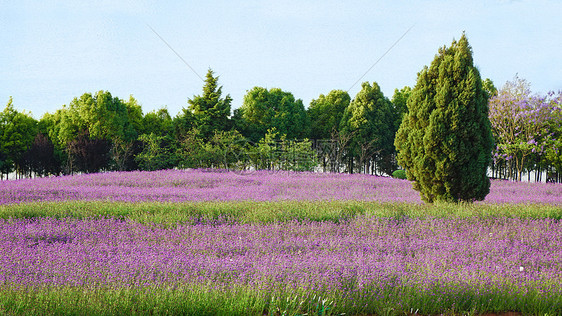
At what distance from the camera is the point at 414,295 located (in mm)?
4711

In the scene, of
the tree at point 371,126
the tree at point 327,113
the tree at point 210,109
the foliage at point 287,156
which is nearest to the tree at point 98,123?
the tree at point 210,109

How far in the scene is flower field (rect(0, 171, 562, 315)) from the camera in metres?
4.34

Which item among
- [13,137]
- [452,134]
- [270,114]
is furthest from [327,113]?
[452,134]

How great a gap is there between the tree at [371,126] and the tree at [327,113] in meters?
2.98

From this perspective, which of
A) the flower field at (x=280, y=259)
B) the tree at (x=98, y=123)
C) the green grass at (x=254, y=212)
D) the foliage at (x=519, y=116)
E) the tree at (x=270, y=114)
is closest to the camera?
the flower field at (x=280, y=259)

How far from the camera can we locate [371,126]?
39.3m

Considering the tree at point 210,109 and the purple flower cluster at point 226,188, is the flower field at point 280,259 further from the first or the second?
the tree at point 210,109

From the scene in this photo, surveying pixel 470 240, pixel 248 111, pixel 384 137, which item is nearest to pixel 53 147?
pixel 248 111

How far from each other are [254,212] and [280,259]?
3.80 meters

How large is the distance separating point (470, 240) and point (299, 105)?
36046 mm

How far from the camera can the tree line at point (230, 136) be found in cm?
3209

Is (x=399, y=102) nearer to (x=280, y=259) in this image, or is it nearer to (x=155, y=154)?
(x=155, y=154)

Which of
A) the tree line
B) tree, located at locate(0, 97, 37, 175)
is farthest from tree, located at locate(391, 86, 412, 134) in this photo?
tree, located at locate(0, 97, 37, 175)

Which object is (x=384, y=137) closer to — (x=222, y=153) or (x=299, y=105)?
(x=299, y=105)
